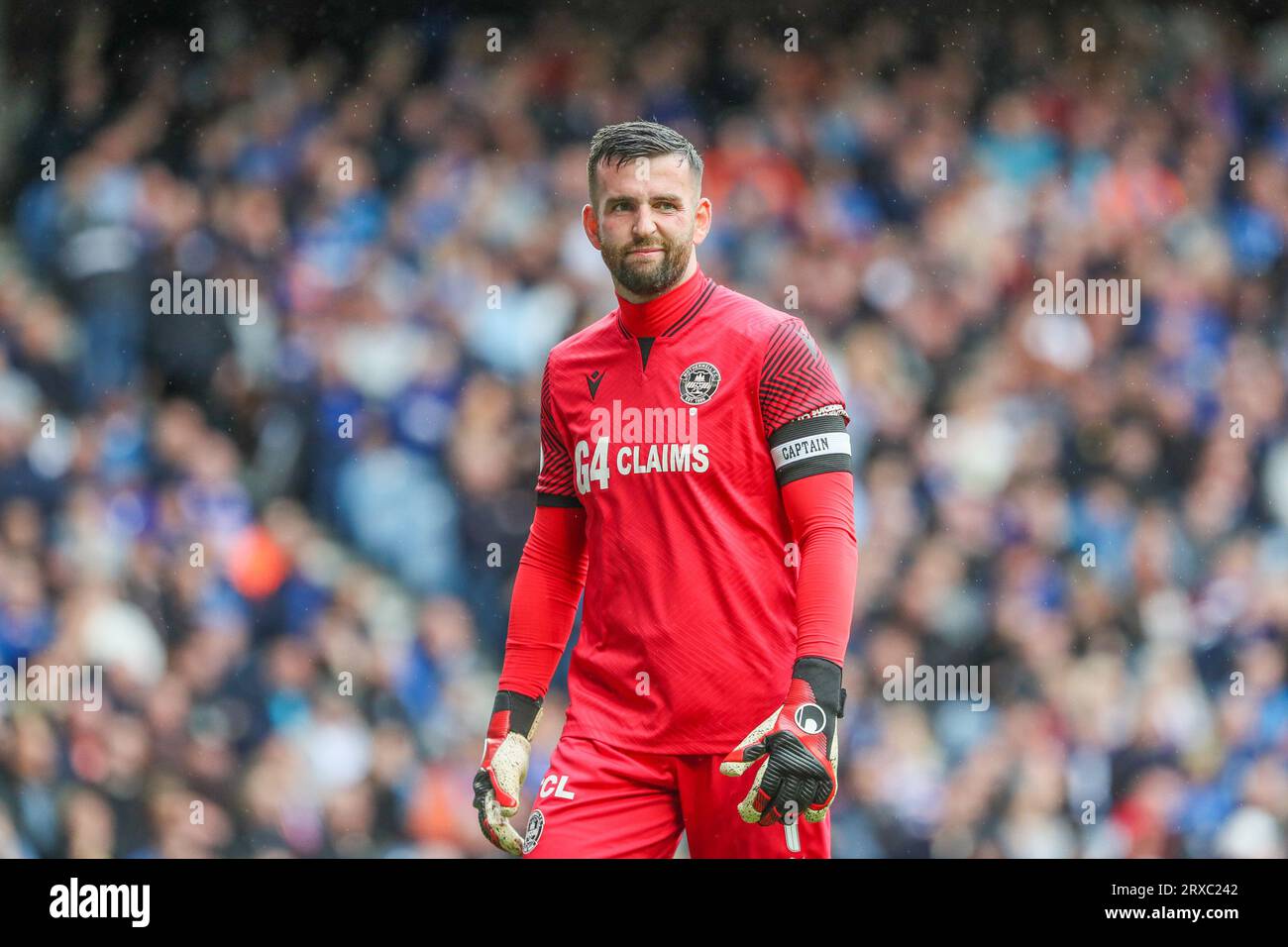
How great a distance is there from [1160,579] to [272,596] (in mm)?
3422

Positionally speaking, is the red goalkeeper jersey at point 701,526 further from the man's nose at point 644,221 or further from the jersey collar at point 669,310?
the man's nose at point 644,221

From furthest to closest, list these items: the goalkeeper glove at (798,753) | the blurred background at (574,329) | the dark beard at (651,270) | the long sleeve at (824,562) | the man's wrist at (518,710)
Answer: the blurred background at (574,329) < the man's wrist at (518,710) < the dark beard at (651,270) < the long sleeve at (824,562) < the goalkeeper glove at (798,753)

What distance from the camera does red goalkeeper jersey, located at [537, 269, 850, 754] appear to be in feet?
8.77

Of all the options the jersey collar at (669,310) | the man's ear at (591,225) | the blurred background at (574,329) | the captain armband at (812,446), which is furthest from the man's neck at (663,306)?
the blurred background at (574,329)

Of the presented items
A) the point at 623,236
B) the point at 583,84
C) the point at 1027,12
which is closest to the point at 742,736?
the point at 623,236

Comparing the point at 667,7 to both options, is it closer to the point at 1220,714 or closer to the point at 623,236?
the point at 623,236

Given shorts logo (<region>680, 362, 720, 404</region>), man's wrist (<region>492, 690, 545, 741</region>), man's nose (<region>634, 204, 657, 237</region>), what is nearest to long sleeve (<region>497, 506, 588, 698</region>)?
man's wrist (<region>492, 690, 545, 741</region>)

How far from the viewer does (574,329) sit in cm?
554

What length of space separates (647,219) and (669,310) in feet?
0.64

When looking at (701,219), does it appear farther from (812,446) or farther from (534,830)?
(534,830)

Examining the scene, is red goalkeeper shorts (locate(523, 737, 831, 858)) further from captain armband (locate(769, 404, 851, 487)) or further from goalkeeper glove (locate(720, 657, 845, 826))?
captain armband (locate(769, 404, 851, 487))

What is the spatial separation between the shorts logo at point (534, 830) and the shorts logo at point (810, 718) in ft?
1.89

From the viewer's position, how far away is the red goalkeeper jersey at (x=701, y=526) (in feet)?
8.77

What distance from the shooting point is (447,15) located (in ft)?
18.1
